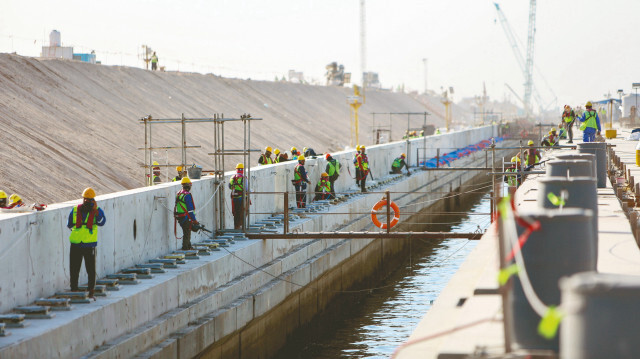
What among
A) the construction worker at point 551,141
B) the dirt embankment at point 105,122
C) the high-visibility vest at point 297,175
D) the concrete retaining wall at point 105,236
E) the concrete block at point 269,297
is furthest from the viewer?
the dirt embankment at point 105,122

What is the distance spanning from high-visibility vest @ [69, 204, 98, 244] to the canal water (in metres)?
7.26

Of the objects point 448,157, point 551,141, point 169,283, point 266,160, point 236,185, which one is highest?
point 551,141

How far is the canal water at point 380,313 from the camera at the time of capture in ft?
70.8

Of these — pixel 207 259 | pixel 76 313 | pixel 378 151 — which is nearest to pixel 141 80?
pixel 378 151

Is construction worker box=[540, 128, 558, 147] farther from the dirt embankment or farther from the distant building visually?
the distant building

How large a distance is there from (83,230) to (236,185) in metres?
8.75

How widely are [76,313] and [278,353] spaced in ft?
25.8

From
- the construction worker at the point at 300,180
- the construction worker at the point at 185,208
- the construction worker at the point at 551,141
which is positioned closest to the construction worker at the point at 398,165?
the construction worker at the point at 551,141

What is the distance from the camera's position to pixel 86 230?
1489 centimetres

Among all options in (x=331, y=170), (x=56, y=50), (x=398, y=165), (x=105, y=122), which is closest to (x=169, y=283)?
(x=331, y=170)

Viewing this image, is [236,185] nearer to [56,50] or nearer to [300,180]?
[300,180]

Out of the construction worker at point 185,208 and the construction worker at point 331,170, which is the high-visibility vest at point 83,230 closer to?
the construction worker at point 185,208

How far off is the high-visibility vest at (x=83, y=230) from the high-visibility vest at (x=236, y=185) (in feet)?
27.9

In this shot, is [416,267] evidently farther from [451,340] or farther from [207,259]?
[451,340]
